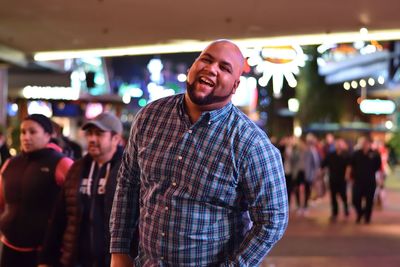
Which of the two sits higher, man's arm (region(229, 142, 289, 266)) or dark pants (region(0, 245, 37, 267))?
man's arm (region(229, 142, 289, 266))

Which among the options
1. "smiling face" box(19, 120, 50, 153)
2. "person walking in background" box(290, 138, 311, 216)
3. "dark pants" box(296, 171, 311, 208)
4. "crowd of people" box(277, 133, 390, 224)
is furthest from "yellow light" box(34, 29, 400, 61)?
"smiling face" box(19, 120, 50, 153)

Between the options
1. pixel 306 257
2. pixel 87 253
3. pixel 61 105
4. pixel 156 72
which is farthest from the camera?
pixel 156 72

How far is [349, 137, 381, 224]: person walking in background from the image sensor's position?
41.5 feet

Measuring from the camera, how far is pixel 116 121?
13.4 feet

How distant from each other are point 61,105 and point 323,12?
1827 centimetres

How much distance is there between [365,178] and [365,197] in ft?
1.34

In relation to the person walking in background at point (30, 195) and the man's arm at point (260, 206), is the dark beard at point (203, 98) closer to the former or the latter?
the man's arm at point (260, 206)

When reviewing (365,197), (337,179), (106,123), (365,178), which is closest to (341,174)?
(337,179)

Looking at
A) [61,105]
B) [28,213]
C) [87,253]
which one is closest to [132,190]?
[87,253]

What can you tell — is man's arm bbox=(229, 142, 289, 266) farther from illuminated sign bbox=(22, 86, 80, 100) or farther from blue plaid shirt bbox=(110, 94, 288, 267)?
illuminated sign bbox=(22, 86, 80, 100)

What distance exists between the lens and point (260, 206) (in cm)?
229

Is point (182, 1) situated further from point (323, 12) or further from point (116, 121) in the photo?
point (116, 121)

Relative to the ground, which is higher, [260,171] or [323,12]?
[323,12]

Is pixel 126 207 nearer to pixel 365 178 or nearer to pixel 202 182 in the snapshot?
pixel 202 182
